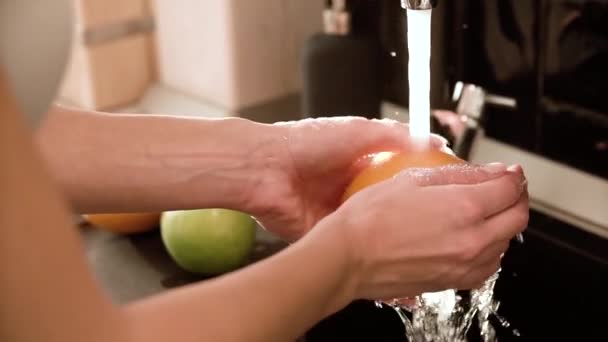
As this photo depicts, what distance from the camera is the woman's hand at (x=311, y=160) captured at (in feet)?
2.47

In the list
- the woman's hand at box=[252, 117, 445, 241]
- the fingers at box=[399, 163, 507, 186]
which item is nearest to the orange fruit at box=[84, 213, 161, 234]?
the woman's hand at box=[252, 117, 445, 241]

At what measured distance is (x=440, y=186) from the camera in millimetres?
596

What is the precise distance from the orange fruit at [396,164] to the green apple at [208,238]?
10.3 inches

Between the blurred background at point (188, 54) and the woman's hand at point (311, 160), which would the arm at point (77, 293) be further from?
the blurred background at point (188, 54)

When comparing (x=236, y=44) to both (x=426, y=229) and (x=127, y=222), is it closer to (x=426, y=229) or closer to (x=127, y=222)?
(x=127, y=222)

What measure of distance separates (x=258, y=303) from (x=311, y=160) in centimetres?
30

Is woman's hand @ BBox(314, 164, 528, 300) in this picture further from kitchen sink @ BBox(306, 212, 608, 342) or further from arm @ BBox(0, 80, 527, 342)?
kitchen sink @ BBox(306, 212, 608, 342)

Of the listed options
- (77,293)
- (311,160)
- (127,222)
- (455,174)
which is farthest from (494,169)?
(127,222)

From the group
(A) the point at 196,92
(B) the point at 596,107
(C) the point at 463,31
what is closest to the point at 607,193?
(B) the point at 596,107

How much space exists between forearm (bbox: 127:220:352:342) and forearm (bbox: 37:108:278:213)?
22cm

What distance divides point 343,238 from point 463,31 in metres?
0.49

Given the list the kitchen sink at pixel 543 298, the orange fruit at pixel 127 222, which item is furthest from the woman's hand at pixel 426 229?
the orange fruit at pixel 127 222

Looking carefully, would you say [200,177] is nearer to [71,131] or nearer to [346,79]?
[71,131]

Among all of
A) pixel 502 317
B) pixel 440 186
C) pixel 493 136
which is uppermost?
pixel 440 186
